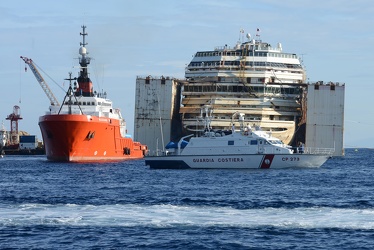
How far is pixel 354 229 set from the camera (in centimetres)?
3716

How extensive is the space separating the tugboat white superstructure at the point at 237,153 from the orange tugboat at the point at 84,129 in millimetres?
20660

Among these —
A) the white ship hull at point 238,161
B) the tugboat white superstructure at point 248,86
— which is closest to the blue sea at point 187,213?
the white ship hull at point 238,161

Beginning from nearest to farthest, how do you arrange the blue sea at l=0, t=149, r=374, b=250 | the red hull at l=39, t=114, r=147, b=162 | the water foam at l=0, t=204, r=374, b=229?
the blue sea at l=0, t=149, r=374, b=250, the water foam at l=0, t=204, r=374, b=229, the red hull at l=39, t=114, r=147, b=162

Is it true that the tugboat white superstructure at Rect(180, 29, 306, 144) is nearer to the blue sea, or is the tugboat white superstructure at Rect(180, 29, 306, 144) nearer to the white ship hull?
the white ship hull

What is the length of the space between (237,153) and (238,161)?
747mm

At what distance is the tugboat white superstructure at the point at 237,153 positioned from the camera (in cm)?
7769

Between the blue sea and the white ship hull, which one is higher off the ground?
the white ship hull

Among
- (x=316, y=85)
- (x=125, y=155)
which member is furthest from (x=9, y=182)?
(x=316, y=85)

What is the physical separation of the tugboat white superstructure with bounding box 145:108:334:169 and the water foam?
109 ft

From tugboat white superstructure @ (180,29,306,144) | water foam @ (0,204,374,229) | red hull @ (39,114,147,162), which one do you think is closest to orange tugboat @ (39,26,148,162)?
red hull @ (39,114,147,162)

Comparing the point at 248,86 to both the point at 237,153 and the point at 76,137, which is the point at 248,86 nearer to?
the point at 76,137

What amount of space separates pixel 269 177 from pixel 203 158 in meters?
11.9

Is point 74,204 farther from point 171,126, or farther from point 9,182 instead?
point 171,126

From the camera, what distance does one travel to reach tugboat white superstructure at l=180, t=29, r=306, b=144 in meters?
117
